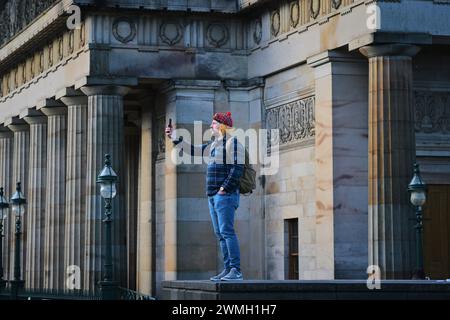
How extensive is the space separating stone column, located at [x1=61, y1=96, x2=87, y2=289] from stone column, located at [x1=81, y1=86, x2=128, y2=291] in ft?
6.70

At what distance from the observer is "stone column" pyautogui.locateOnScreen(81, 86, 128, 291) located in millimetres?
45875

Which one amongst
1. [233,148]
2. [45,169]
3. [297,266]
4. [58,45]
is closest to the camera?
[233,148]

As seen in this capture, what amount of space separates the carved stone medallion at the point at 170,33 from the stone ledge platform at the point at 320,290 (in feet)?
66.3

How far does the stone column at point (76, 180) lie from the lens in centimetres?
4844

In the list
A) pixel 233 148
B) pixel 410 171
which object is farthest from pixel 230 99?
pixel 233 148

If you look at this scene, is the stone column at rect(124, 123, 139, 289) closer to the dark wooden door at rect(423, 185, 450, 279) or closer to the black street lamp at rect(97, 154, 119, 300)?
the dark wooden door at rect(423, 185, 450, 279)

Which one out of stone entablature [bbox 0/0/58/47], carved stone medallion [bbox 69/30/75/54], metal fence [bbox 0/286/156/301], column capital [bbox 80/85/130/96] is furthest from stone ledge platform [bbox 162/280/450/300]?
stone entablature [bbox 0/0/58/47]

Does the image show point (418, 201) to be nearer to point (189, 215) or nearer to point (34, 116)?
point (189, 215)

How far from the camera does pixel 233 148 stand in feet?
89.8

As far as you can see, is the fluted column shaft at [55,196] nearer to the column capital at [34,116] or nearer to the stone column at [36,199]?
the column capital at [34,116]

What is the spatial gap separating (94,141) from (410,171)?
12.0m

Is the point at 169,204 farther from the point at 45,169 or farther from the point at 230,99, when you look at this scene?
the point at 45,169

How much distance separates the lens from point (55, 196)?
52.5m
